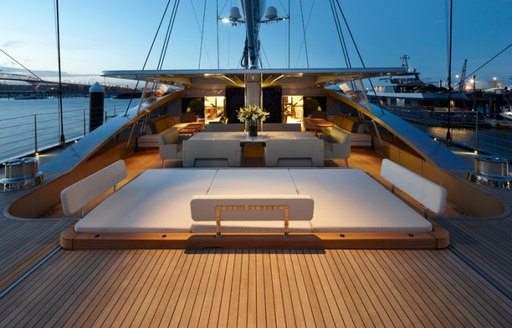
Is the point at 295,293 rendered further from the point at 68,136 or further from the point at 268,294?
the point at 68,136

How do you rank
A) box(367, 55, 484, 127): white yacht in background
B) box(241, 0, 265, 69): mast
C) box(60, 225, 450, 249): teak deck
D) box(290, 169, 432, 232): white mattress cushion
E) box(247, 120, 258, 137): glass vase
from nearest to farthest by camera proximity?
box(60, 225, 450, 249): teak deck, box(290, 169, 432, 232): white mattress cushion, box(247, 120, 258, 137): glass vase, box(241, 0, 265, 69): mast, box(367, 55, 484, 127): white yacht in background

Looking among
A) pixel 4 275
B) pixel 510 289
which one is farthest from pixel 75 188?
pixel 510 289

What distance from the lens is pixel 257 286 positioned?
1822 mm

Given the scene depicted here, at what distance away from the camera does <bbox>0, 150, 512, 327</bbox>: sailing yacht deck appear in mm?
1579

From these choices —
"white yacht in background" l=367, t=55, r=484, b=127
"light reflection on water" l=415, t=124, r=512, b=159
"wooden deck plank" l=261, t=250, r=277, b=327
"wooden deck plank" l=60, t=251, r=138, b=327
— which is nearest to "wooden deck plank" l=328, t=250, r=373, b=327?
"wooden deck plank" l=261, t=250, r=277, b=327

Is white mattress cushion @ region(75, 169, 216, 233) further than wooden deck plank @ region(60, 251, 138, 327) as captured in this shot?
Yes

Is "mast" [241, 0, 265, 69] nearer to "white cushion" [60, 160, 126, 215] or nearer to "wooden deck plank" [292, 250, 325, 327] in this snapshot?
"white cushion" [60, 160, 126, 215]

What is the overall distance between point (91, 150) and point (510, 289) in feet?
15.4

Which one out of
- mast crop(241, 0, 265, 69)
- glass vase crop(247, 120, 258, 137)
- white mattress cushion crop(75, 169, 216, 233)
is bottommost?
white mattress cushion crop(75, 169, 216, 233)

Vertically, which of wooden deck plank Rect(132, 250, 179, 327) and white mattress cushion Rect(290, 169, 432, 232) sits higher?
white mattress cushion Rect(290, 169, 432, 232)

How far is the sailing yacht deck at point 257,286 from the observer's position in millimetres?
1579

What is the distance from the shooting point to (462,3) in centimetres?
6575

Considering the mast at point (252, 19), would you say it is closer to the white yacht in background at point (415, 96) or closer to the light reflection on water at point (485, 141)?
the light reflection on water at point (485, 141)

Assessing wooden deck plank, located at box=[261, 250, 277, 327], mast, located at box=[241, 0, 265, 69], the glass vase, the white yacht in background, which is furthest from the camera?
the white yacht in background
